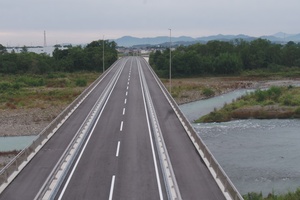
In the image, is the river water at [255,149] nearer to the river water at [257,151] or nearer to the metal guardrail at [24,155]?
the river water at [257,151]

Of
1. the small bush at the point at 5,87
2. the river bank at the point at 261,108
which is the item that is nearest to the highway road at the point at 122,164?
the river bank at the point at 261,108

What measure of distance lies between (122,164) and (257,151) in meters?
18.5

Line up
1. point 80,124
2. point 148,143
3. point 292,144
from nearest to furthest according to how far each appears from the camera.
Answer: point 148,143, point 80,124, point 292,144

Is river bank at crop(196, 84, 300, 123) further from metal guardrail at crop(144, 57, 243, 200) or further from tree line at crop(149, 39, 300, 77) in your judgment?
tree line at crop(149, 39, 300, 77)

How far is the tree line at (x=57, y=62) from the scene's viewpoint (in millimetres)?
109812

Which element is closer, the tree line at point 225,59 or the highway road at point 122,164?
the highway road at point 122,164

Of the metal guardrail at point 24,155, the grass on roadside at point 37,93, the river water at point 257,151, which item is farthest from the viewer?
the grass on roadside at point 37,93

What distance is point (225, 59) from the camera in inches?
4343

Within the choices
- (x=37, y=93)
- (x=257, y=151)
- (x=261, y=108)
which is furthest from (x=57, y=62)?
(x=257, y=151)

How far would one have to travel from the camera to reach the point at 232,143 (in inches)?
1578

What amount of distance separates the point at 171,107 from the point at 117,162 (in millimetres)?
17763

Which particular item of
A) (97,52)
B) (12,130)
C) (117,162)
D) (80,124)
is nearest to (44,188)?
(117,162)

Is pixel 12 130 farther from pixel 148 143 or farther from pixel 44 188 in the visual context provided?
pixel 44 188

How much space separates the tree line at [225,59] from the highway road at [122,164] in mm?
69798
